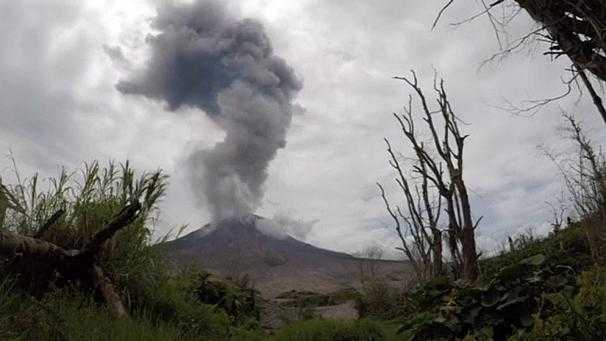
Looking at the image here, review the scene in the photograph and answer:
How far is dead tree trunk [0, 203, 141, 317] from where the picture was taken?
4.19 meters

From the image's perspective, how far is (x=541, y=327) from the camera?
316cm

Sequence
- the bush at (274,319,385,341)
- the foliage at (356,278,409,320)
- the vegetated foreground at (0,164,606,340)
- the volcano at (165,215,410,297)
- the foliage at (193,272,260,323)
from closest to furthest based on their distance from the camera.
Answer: the vegetated foreground at (0,164,606,340), the bush at (274,319,385,341), the foliage at (193,272,260,323), the foliage at (356,278,409,320), the volcano at (165,215,410,297)

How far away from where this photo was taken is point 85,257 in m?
4.78

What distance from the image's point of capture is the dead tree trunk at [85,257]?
13.7 ft

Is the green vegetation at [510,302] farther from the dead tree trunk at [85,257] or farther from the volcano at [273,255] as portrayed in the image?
the volcano at [273,255]

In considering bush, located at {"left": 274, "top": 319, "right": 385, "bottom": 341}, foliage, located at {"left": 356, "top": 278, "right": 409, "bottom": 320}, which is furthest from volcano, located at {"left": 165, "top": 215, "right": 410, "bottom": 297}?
bush, located at {"left": 274, "top": 319, "right": 385, "bottom": 341}

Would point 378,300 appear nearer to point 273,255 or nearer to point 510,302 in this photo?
point 510,302

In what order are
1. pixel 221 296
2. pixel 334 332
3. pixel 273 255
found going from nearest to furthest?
pixel 334 332
pixel 221 296
pixel 273 255

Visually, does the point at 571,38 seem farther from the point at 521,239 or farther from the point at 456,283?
the point at 521,239

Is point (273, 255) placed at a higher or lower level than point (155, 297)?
higher

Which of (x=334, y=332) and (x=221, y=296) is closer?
(x=334, y=332)

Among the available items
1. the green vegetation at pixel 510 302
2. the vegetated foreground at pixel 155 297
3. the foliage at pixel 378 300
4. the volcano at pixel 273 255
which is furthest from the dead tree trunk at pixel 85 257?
the volcano at pixel 273 255

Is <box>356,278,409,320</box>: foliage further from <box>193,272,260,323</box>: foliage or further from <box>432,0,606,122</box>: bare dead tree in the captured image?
<box>432,0,606,122</box>: bare dead tree

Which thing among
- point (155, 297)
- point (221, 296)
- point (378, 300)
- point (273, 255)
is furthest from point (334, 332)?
point (273, 255)
